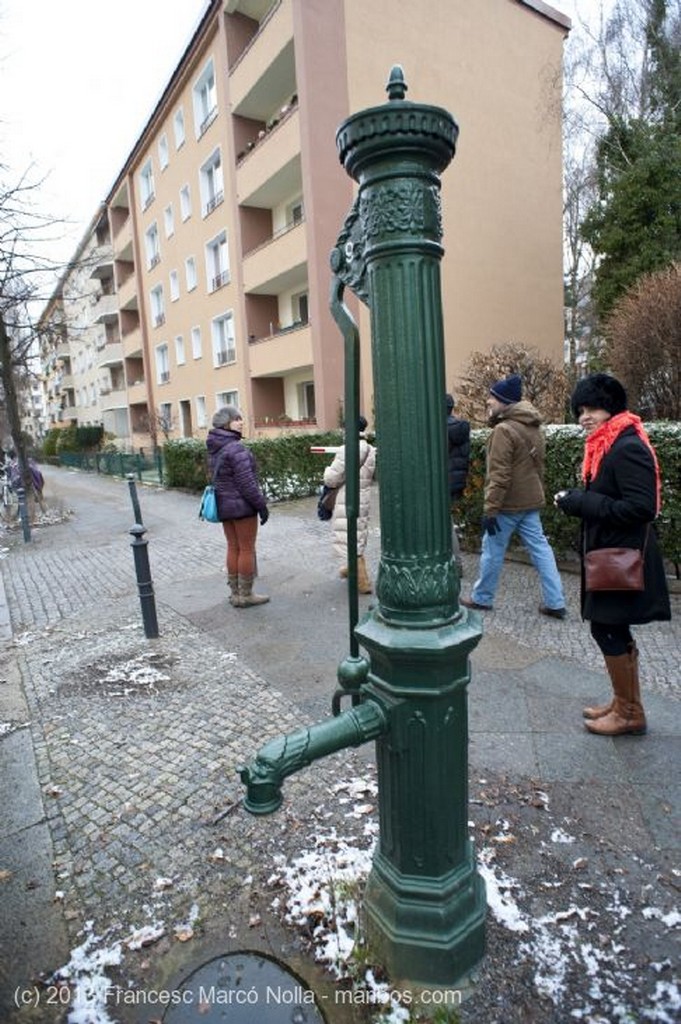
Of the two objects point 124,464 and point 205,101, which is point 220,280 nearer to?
point 205,101

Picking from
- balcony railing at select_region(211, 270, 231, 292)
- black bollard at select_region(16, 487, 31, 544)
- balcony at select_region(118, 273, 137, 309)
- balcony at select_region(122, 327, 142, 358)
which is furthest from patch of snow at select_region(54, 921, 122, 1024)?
balcony at select_region(118, 273, 137, 309)

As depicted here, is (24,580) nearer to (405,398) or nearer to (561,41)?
(405,398)

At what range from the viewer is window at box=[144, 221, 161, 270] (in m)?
27.2

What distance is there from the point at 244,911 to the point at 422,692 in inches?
46.5

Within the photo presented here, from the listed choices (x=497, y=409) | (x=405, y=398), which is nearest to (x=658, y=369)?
(x=497, y=409)

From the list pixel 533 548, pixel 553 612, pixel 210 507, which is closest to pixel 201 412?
pixel 210 507

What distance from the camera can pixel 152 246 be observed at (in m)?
A: 28.4

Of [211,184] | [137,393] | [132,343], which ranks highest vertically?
[211,184]

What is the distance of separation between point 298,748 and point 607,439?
2.11m

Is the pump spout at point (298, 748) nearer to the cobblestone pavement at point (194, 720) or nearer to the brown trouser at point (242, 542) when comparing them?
the cobblestone pavement at point (194, 720)

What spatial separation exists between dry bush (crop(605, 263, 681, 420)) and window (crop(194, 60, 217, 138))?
17.0m

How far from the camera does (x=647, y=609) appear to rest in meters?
2.78

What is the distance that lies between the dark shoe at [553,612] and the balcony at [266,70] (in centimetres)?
1645

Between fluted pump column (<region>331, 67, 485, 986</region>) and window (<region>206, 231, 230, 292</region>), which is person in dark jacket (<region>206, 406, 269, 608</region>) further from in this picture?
window (<region>206, 231, 230, 292</region>)
